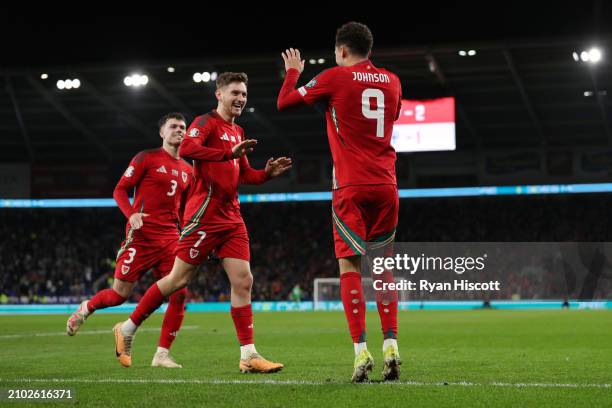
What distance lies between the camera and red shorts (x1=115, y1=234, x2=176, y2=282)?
24.5 ft

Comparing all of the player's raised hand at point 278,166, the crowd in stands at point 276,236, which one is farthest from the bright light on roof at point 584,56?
the player's raised hand at point 278,166

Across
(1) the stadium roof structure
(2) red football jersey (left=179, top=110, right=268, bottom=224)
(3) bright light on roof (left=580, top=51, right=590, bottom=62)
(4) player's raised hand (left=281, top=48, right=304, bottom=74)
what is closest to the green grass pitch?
(2) red football jersey (left=179, top=110, right=268, bottom=224)

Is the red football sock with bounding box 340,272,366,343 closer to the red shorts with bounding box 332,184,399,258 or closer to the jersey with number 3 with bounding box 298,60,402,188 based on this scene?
the red shorts with bounding box 332,184,399,258

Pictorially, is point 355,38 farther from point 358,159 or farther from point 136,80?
point 136,80

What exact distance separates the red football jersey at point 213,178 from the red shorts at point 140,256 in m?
1.22

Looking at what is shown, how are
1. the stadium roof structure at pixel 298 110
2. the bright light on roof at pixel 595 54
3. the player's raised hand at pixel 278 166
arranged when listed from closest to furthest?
the player's raised hand at pixel 278 166, the bright light on roof at pixel 595 54, the stadium roof structure at pixel 298 110

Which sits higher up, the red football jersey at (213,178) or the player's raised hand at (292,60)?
the player's raised hand at (292,60)

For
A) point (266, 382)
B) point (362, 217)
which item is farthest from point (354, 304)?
point (266, 382)

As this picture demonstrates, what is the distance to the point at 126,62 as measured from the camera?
26.0m

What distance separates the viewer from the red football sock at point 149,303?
6.56 meters

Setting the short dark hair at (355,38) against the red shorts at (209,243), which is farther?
the red shorts at (209,243)

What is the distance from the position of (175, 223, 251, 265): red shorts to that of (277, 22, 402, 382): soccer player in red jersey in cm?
134

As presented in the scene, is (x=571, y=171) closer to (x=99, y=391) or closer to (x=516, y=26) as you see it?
(x=516, y=26)

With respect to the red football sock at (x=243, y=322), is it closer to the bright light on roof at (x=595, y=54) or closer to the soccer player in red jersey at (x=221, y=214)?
the soccer player in red jersey at (x=221, y=214)
